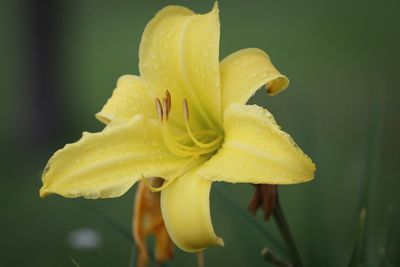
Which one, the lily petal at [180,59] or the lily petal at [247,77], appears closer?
the lily petal at [247,77]

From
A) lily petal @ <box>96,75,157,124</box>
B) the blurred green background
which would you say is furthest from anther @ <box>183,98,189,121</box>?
the blurred green background

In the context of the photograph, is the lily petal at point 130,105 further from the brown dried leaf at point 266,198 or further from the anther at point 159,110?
the brown dried leaf at point 266,198

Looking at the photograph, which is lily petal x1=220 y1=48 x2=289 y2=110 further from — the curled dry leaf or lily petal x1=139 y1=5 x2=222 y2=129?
the curled dry leaf

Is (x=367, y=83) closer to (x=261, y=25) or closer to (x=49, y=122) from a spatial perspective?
(x=49, y=122)

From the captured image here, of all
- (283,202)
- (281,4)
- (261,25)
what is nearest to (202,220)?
(283,202)

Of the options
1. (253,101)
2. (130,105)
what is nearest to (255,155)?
(130,105)

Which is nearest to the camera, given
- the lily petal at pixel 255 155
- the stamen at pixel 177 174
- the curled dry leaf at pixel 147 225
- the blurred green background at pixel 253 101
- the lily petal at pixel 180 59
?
the lily petal at pixel 255 155

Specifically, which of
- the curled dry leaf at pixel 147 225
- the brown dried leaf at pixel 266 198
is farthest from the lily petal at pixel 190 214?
the curled dry leaf at pixel 147 225
